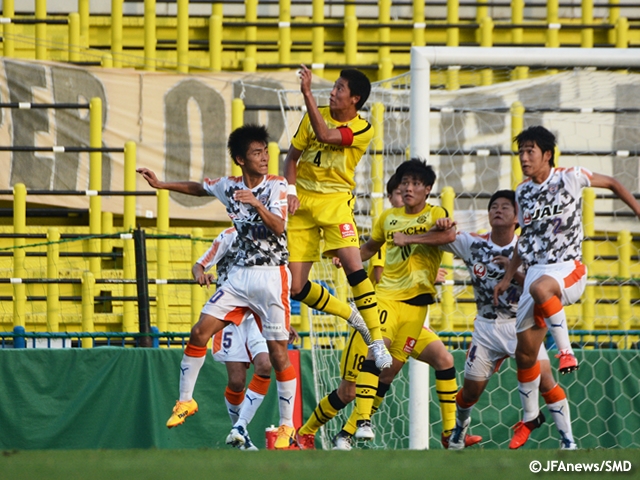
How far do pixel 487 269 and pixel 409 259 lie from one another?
1.89ft

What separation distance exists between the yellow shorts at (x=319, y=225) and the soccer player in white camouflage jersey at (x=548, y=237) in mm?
1164

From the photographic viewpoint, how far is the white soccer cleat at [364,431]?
6320mm

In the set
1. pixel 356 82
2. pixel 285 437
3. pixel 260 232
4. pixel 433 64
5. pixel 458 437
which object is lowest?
pixel 458 437

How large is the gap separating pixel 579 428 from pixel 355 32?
19.8 ft

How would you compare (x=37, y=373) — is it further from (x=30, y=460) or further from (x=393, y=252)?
(x=30, y=460)

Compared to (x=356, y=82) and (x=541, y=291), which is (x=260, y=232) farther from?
(x=541, y=291)

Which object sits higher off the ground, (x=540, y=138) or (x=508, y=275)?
(x=540, y=138)

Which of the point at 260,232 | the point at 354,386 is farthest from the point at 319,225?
the point at 354,386

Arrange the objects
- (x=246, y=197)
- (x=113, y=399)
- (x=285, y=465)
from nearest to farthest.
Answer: (x=285, y=465)
(x=246, y=197)
(x=113, y=399)

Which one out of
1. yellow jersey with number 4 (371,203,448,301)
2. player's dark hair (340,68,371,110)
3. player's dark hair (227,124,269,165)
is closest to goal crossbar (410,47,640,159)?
yellow jersey with number 4 (371,203,448,301)

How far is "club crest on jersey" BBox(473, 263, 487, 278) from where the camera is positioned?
7025mm

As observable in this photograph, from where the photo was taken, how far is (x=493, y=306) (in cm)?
713

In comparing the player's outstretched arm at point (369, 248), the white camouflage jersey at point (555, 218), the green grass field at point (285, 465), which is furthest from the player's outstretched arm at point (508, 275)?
the green grass field at point (285, 465)

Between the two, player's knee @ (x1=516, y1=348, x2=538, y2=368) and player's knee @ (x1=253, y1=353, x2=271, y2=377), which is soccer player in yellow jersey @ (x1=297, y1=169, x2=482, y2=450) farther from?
player's knee @ (x1=516, y1=348, x2=538, y2=368)
